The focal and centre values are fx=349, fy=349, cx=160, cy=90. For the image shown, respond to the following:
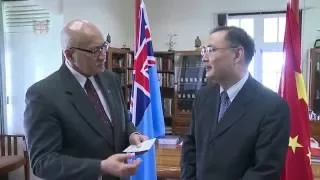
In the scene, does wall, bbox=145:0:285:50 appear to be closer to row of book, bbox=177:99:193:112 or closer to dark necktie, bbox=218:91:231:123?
row of book, bbox=177:99:193:112

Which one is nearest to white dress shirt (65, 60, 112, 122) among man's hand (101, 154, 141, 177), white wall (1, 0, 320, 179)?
man's hand (101, 154, 141, 177)

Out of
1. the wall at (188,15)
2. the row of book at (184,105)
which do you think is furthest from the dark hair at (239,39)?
the wall at (188,15)

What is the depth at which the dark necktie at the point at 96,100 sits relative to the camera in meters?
1.59

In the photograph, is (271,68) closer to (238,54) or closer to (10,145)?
(10,145)

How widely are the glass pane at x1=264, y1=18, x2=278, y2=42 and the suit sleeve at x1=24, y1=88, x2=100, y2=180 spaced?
5.15 metres

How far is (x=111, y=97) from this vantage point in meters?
1.71

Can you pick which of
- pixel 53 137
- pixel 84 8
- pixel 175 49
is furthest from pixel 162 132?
pixel 175 49

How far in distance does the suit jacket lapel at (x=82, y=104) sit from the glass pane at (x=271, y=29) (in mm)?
4955

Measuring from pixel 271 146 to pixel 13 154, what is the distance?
3.87 m

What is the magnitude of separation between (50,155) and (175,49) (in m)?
5.07

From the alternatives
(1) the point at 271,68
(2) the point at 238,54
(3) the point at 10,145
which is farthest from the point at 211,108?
(1) the point at 271,68

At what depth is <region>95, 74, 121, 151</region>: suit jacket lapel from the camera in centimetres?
164

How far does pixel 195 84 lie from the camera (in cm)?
568

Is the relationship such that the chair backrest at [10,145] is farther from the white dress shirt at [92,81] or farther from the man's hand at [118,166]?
the man's hand at [118,166]
